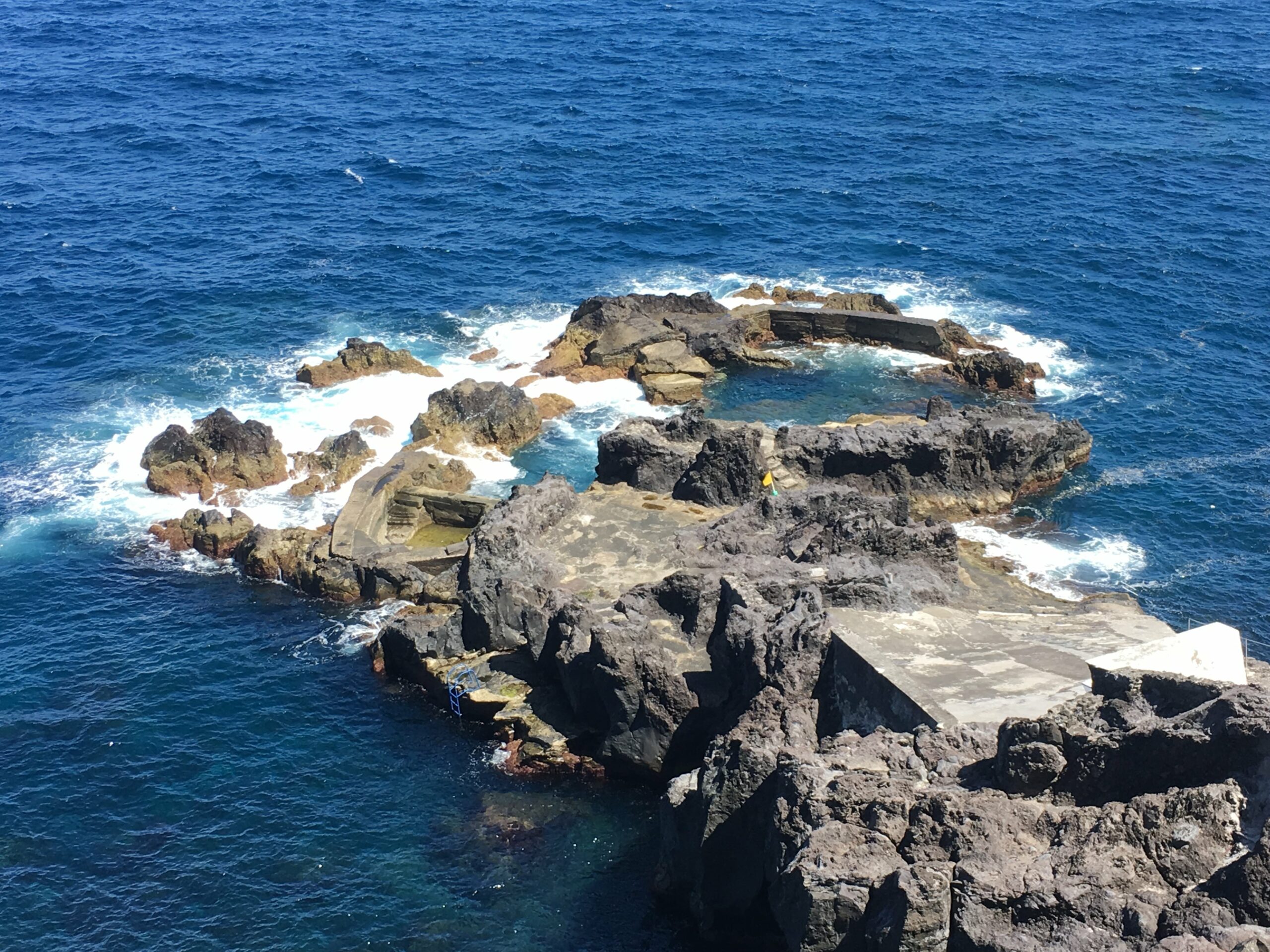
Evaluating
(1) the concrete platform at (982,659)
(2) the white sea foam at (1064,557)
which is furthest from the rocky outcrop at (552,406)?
(1) the concrete platform at (982,659)

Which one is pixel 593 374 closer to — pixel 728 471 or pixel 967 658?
pixel 728 471

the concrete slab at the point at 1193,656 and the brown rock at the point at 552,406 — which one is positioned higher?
the concrete slab at the point at 1193,656

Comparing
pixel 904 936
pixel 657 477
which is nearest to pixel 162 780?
pixel 657 477

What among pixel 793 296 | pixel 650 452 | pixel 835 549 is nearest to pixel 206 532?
A: pixel 650 452

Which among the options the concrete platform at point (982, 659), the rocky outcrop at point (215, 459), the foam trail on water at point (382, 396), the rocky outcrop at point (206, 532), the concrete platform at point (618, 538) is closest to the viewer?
the concrete platform at point (982, 659)

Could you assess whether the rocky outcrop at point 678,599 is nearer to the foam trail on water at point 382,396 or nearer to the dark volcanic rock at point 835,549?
the dark volcanic rock at point 835,549

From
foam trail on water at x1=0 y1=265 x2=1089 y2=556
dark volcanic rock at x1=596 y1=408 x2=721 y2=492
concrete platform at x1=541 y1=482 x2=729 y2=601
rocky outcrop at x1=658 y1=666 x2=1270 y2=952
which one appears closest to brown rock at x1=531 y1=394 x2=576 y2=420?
foam trail on water at x1=0 y1=265 x2=1089 y2=556

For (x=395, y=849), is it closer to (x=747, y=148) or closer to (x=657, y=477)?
(x=657, y=477)

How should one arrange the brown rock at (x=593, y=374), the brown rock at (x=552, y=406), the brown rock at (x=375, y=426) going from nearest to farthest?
the brown rock at (x=375, y=426)
the brown rock at (x=552, y=406)
the brown rock at (x=593, y=374)
